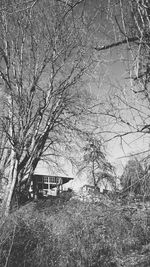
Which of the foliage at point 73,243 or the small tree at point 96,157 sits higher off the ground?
the small tree at point 96,157

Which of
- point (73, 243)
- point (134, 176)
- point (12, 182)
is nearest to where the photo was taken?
point (134, 176)

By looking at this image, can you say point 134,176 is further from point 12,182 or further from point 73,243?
point 12,182

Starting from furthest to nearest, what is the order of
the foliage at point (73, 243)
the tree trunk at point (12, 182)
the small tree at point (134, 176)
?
the tree trunk at point (12, 182) < the foliage at point (73, 243) < the small tree at point (134, 176)

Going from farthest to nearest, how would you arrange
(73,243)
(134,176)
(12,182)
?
(12,182) < (73,243) < (134,176)

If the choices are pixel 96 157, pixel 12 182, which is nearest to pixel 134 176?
pixel 96 157

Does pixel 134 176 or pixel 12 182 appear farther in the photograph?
pixel 12 182

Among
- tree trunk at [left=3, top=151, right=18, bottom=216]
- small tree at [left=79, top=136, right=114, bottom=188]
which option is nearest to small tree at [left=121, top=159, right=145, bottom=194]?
small tree at [left=79, top=136, right=114, bottom=188]

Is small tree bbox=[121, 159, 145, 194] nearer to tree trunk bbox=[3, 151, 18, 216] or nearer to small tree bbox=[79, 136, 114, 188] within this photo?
small tree bbox=[79, 136, 114, 188]

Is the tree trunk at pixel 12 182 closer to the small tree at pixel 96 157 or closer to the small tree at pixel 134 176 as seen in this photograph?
the small tree at pixel 96 157

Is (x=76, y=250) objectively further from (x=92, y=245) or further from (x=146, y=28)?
(x=146, y=28)

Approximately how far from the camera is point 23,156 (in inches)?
331

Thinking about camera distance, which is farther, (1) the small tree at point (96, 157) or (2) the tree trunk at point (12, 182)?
(2) the tree trunk at point (12, 182)

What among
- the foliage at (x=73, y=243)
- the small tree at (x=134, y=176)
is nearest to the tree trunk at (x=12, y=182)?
the foliage at (x=73, y=243)

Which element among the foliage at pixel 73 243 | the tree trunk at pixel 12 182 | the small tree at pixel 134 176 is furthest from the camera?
the tree trunk at pixel 12 182
